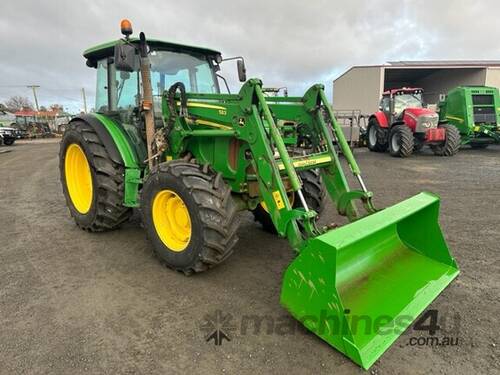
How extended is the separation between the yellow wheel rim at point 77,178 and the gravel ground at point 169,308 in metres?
0.41

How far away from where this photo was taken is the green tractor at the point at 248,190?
237 cm

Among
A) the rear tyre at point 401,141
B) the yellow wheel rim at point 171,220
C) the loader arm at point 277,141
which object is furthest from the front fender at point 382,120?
the yellow wheel rim at point 171,220

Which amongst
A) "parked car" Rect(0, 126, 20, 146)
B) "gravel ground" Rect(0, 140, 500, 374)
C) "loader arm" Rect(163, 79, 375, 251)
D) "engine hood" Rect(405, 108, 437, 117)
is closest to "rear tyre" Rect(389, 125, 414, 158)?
"engine hood" Rect(405, 108, 437, 117)

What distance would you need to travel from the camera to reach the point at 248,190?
364 cm

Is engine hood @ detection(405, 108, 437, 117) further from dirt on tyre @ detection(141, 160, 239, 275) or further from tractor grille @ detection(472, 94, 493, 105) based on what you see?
dirt on tyre @ detection(141, 160, 239, 275)

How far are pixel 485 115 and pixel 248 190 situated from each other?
13649 mm

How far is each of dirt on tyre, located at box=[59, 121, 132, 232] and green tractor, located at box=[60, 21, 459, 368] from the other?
18 mm

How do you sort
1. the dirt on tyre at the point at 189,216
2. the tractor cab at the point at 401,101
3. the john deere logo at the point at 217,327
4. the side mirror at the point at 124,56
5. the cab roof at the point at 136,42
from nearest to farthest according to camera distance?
the john deere logo at the point at 217,327
the dirt on tyre at the point at 189,216
the side mirror at the point at 124,56
the cab roof at the point at 136,42
the tractor cab at the point at 401,101

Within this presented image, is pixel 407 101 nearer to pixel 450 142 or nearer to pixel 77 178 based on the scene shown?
pixel 450 142

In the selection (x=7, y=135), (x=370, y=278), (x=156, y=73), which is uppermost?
(x=156, y=73)

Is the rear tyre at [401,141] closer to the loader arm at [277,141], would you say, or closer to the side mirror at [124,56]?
the loader arm at [277,141]

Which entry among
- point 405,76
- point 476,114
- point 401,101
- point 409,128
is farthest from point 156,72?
point 405,76

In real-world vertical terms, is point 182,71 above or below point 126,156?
above

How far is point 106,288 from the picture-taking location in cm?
320
